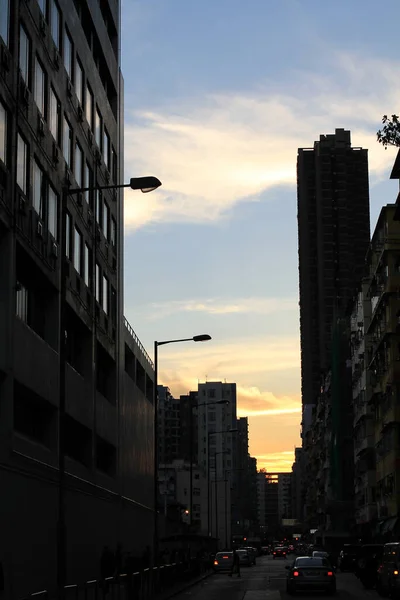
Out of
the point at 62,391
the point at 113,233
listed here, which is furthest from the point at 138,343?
the point at 62,391

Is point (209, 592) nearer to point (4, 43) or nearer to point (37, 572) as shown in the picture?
point (37, 572)

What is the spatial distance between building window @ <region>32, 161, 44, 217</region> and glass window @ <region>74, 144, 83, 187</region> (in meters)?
7.42

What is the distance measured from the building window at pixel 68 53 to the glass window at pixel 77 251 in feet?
22.0

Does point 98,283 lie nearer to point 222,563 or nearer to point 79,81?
point 79,81

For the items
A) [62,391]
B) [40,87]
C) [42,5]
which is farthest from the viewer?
[42,5]

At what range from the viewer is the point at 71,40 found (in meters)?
42.1

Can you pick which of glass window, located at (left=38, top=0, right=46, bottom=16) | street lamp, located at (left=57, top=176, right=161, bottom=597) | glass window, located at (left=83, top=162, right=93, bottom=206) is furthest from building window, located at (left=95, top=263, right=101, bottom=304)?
street lamp, located at (left=57, top=176, right=161, bottom=597)

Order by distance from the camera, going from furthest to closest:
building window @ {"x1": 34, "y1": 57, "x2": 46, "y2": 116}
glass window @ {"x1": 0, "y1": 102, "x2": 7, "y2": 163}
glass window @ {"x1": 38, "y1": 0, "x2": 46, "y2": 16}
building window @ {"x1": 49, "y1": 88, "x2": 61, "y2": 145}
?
building window @ {"x1": 49, "y1": 88, "x2": 61, "y2": 145} → glass window @ {"x1": 38, "y1": 0, "x2": 46, "y2": 16} → building window @ {"x1": 34, "y1": 57, "x2": 46, "y2": 116} → glass window @ {"x1": 0, "y1": 102, "x2": 7, "y2": 163}

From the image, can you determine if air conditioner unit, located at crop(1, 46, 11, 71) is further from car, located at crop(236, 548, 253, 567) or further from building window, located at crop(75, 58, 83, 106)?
car, located at crop(236, 548, 253, 567)

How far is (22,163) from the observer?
3225 cm

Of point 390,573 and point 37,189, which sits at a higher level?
point 37,189

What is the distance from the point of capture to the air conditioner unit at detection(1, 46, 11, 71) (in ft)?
97.3

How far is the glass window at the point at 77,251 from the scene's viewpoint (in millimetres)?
42312

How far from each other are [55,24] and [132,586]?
21.4 metres
